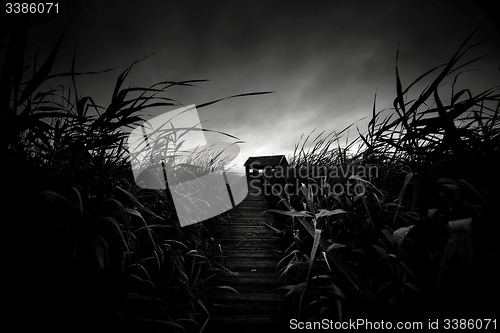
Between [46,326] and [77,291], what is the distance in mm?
115

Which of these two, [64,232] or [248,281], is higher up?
[64,232]

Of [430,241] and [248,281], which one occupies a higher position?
[430,241]

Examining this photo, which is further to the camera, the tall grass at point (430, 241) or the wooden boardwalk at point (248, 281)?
the wooden boardwalk at point (248, 281)

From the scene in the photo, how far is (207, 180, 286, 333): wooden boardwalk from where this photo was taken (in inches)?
41.9

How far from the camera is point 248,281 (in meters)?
1.40

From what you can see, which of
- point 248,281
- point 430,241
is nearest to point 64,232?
point 248,281

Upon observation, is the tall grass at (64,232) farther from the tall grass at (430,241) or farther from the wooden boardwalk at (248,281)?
the tall grass at (430,241)

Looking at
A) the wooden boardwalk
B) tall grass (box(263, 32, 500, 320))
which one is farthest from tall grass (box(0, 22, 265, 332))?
tall grass (box(263, 32, 500, 320))

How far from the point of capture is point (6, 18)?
90cm

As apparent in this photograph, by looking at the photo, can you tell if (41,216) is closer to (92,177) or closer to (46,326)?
(92,177)

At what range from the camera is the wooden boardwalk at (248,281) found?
1.06 metres

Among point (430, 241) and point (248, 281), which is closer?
point (430, 241)

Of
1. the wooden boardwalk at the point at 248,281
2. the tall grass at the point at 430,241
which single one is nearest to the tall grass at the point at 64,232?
the wooden boardwalk at the point at 248,281

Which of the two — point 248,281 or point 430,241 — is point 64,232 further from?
point 430,241
